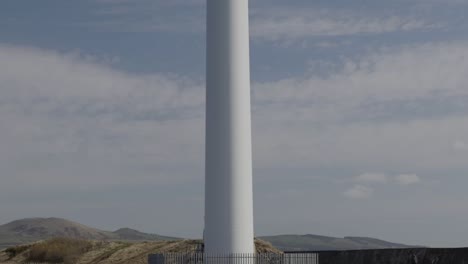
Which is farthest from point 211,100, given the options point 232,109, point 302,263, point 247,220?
point 302,263

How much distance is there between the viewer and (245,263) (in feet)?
163

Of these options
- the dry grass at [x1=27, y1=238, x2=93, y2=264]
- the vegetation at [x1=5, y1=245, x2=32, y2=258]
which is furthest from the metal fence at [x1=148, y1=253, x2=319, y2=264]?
the vegetation at [x1=5, y1=245, x2=32, y2=258]

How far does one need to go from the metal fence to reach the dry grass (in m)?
58.3

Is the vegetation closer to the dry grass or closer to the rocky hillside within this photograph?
the rocky hillside

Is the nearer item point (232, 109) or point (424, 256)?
point (232, 109)

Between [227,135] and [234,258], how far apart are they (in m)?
7.61

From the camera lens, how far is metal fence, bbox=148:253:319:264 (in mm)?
49469

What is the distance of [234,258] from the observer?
4947 cm

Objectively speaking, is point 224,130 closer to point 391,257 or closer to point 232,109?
point 232,109

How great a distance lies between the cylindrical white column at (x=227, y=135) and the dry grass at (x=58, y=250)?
6286cm

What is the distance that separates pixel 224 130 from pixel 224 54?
4.75 m

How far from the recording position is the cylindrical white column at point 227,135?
49.5m

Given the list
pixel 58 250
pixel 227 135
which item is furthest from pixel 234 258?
pixel 58 250

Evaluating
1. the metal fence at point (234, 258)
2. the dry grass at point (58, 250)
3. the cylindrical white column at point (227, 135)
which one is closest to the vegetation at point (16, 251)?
the dry grass at point (58, 250)
